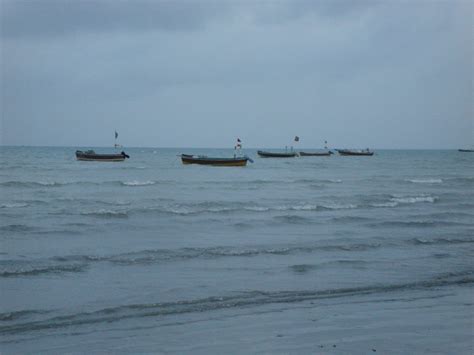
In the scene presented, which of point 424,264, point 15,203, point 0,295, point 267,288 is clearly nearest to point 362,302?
point 267,288

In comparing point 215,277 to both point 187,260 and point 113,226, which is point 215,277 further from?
point 113,226

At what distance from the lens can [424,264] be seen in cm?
1306

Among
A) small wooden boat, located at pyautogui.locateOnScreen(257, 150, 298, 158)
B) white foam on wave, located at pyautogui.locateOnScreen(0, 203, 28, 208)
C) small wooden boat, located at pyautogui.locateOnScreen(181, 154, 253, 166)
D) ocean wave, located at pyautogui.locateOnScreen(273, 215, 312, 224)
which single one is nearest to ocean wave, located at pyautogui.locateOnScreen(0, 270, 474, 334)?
ocean wave, located at pyautogui.locateOnScreen(273, 215, 312, 224)

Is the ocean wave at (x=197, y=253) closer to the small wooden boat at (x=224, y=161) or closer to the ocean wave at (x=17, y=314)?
the ocean wave at (x=17, y=314)

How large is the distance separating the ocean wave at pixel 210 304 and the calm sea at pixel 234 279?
0.10 feet

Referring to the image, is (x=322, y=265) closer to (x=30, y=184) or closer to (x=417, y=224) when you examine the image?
(x=417, y=224)

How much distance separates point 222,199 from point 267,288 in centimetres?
1795

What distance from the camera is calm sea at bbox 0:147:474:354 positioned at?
7.48m

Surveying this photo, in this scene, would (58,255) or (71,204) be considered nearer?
(58,255)

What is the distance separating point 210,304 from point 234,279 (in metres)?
1.85

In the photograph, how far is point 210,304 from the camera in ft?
30.6

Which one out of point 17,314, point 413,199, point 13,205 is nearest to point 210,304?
point 17,314

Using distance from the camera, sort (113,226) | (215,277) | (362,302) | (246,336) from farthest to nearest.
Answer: (113,226)
(215,277)
(362,302)
(246,336)

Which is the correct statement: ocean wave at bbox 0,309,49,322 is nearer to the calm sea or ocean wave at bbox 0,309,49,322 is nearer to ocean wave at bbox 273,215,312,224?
the calm sea
